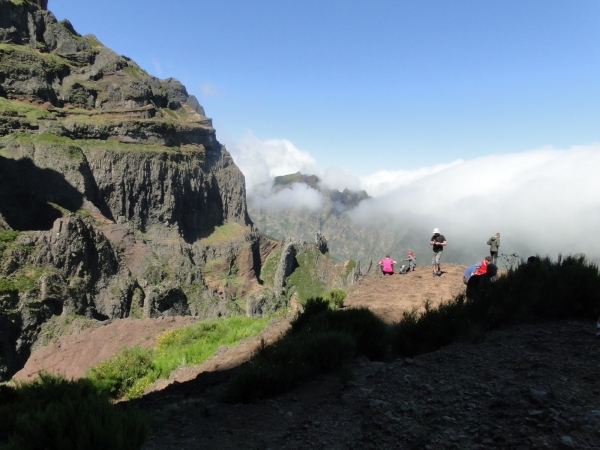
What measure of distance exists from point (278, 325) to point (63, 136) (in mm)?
78545

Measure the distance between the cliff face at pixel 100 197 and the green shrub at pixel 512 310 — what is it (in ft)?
84.6

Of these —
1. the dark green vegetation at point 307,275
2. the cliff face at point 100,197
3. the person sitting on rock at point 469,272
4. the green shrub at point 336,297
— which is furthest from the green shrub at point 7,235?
the dark green vegetation at point 307,275

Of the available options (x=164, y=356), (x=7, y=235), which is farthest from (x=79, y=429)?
(x=7, y=235)

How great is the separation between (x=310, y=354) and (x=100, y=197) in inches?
3278

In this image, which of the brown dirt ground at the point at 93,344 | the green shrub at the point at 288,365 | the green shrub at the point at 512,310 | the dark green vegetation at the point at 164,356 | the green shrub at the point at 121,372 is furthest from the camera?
the brown dirt ground at the point at 93,344

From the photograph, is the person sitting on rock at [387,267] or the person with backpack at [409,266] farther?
the person with backpack at [409,266]

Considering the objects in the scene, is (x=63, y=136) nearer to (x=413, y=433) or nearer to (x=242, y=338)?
(x=242, y=338)

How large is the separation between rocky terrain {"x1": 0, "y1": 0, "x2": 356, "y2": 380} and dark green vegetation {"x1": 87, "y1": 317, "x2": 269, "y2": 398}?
14.7m

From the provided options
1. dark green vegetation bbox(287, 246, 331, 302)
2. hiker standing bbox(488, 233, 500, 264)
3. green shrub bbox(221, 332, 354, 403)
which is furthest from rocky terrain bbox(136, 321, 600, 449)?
dark green vegetation bbox(287, 246, 331, 302)

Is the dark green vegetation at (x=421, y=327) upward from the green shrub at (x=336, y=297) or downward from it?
upward

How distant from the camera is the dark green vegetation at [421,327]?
24.9 ft

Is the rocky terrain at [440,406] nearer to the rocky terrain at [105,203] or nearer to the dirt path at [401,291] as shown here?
the dirt path at [401,291]

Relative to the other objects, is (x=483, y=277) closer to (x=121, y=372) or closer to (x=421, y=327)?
(x=421, y=327)

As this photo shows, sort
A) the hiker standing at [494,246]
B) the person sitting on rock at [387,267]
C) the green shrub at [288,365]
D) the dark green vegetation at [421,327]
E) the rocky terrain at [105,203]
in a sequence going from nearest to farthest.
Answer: the green shrub at [288,365] < the dark green vegetation at [421,327] < the hiker standing at [494,246] < the person sitting on rock at [387,267] < the rocky terrain at [105,203]
